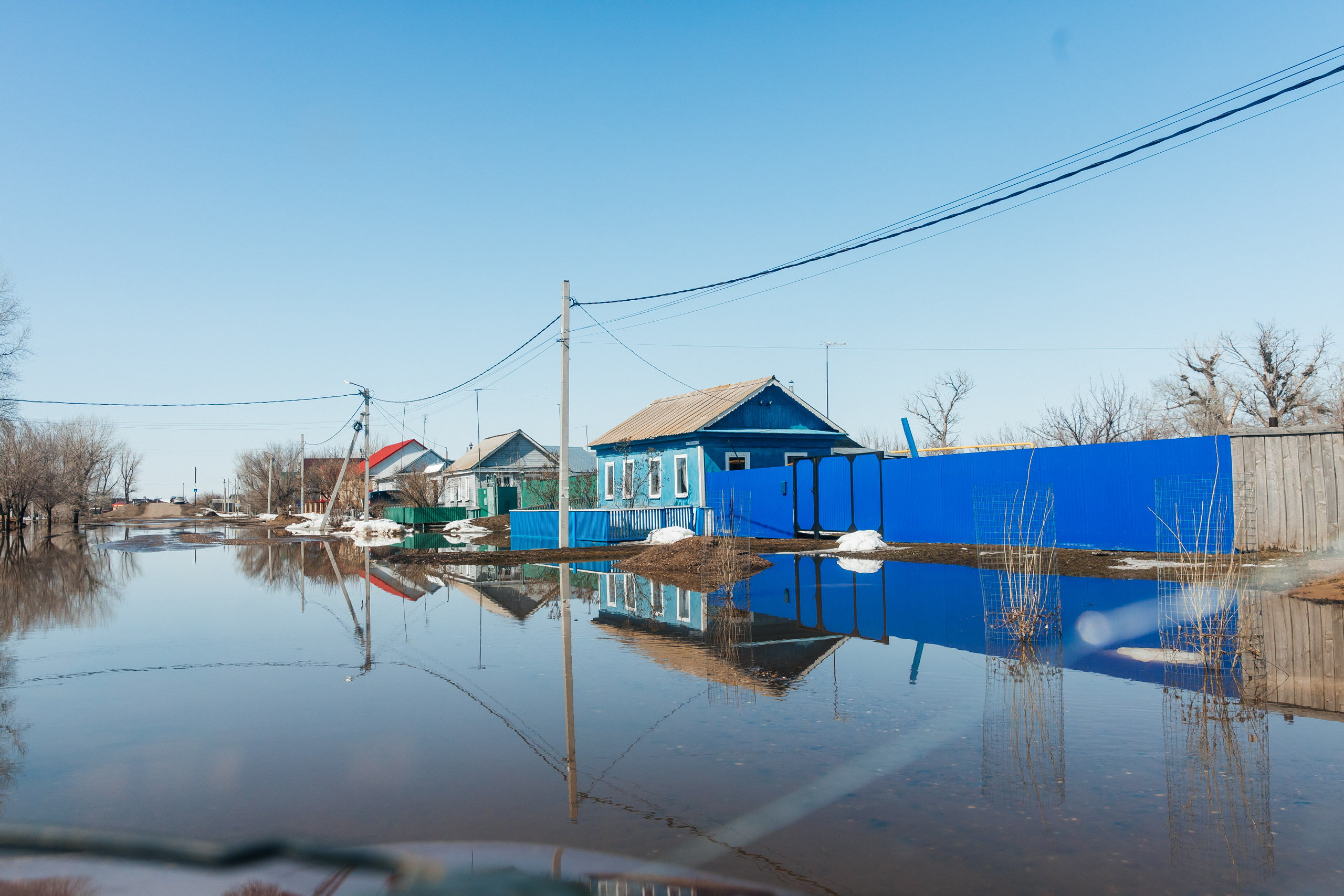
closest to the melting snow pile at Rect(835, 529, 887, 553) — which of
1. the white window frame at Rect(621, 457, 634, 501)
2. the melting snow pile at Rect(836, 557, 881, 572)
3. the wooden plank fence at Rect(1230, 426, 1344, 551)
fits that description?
the melting snow pile at Rect(836, 557, 881, 572)

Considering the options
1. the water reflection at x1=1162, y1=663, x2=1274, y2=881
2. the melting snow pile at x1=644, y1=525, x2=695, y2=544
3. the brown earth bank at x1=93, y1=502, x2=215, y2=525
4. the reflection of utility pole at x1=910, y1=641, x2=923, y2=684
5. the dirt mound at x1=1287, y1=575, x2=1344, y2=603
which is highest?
the melting snow pile at x1=644, y1=525, x2=695, y2=544

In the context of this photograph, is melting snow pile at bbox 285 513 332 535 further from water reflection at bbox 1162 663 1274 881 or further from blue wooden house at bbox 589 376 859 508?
water reflection at bbox 1162 663 1274 881

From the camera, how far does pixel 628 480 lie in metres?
38.1

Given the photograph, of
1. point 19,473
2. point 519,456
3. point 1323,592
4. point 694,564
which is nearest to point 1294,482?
point 1323,592

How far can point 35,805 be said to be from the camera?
511 centimetres

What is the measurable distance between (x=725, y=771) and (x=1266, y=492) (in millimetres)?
15188

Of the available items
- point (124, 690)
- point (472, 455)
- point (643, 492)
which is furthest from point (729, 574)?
point (472, 455)

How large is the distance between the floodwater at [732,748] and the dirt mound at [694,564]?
159 inches

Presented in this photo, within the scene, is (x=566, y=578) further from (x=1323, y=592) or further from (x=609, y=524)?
(x=1323, y=592)

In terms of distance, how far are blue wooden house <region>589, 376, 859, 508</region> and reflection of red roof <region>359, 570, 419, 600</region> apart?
14109mm

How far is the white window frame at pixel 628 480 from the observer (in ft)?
124

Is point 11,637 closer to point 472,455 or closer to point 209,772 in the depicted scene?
point 209,772

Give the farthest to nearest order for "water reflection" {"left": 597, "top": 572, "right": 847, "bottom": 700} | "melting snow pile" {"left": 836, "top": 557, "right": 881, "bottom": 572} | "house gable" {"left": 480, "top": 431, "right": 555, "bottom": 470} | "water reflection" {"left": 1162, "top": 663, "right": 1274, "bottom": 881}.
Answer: "house gable" {"left": 480, "top": 431, "right": 555, "bottom": 470} → "melting snow pile" {"left": 836, "top": 557, "right": 881, "bottom": 572} → "water reflection" {"left": 597, "top": 572, "right": 847, "bottom": 700} → "water reflection" {"left": 1162, "top": 663, "right": 1274, "bottom": 881}

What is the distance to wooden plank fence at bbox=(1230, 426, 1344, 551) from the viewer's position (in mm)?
15820
